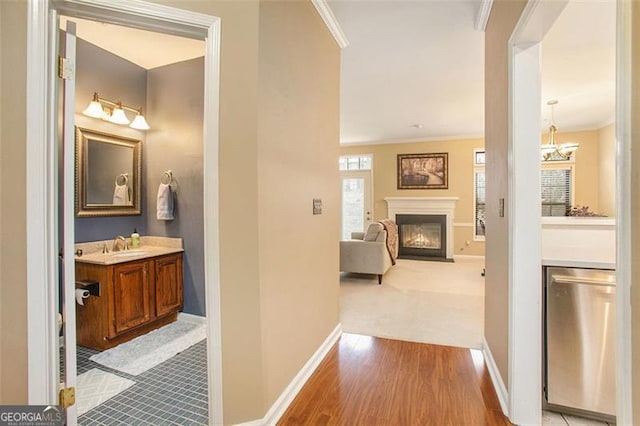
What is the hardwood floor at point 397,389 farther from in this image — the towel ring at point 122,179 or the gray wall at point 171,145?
the towel ring at point 122,179

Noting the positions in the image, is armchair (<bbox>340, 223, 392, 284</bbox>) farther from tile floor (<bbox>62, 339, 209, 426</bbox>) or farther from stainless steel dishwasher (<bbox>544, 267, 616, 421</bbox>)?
stainless steel dishwasher (<bbox>544, 267, 616, 421</bbox>)

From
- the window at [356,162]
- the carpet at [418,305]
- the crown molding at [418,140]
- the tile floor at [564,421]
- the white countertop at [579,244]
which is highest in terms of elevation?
the crown molding at [418,140]

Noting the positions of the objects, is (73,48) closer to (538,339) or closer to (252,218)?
(252,218)

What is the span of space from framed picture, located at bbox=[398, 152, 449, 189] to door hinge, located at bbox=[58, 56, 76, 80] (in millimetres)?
6517

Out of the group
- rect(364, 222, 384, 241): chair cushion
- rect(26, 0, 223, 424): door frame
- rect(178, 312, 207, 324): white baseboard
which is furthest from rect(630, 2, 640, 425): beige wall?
rect(364, 222, 384, 241): chair cushion

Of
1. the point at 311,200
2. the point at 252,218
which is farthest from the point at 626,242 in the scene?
the point at 311,200

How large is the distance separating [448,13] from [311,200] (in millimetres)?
1851

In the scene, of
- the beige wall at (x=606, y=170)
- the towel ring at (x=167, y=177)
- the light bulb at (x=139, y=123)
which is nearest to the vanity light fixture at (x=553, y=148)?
the beige wall at (x=606, y=170)

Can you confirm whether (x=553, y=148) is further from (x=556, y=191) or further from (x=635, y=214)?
(x=635, y=214)

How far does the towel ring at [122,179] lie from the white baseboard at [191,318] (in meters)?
1.48

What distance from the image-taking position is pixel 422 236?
6.96m

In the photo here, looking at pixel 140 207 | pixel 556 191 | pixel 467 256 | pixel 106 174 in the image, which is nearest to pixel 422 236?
pixel 467 256

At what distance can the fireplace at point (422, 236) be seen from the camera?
6797 mm

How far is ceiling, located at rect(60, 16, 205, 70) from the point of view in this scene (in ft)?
8.32
